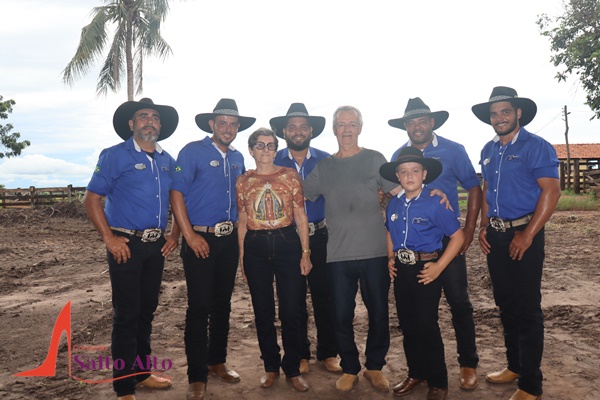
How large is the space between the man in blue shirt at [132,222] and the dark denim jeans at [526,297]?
9.46 ft

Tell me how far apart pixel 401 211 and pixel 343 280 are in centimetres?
81

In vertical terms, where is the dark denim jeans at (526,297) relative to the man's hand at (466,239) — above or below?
below

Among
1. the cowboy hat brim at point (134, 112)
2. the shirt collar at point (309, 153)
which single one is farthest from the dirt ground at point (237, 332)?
the cowboy hat brim at point (134, 112)

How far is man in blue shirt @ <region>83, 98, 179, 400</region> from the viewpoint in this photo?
3.79 m

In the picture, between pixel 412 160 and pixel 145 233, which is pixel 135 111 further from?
pixel 412 160

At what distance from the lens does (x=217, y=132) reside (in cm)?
432

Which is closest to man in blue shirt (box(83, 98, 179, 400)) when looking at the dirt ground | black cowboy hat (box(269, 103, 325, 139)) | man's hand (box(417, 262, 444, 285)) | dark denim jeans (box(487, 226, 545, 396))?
the dirt ground

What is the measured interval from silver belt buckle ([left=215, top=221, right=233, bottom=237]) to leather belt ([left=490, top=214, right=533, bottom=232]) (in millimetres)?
2296

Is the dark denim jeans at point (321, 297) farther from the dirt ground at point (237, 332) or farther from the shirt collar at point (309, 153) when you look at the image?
the shirt collar at point (309, 153)

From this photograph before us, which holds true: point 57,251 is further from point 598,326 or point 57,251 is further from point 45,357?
point 598,326

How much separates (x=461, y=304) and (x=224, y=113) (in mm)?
2715

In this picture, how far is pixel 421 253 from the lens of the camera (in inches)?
143

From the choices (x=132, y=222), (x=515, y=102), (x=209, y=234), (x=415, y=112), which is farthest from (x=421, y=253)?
(x=132, y=222)

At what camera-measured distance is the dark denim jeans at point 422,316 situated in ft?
12.0
